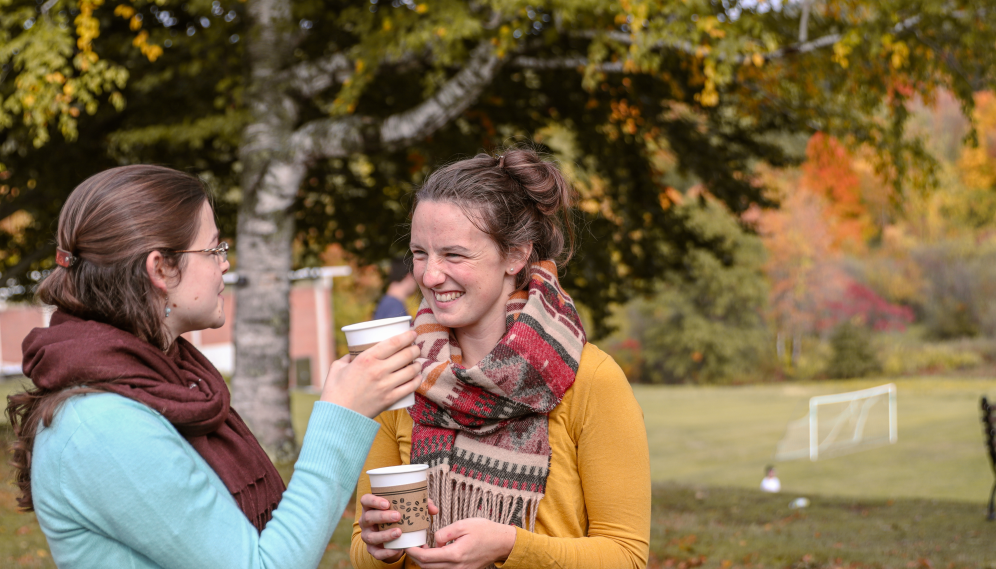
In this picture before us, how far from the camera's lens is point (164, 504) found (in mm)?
1466

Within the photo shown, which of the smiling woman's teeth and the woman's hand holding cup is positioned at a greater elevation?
the smiling woman's teeth

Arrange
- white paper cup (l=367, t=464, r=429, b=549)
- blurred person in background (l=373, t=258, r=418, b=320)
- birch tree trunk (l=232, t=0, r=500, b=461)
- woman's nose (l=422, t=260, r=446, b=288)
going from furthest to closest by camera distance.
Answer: birch tree trunk (l=232, t=0, r=500, b=461)
blurred person in background (l=373, t=258, r=418, b=320)
woman's nose (l=422, t=260, r=446, b=288)
white paper cup (l=367, t=464, r=429, b=549)

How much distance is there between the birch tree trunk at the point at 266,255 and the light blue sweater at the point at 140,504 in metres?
6.87

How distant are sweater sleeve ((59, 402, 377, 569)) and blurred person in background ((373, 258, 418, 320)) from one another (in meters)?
5.45

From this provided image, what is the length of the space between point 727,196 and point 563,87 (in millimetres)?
2711

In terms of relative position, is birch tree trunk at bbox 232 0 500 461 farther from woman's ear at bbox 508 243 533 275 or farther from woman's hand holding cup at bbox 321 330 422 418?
woman's hand holding cup at bbox 321 330 422 418

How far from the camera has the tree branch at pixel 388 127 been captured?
8031 millimetres

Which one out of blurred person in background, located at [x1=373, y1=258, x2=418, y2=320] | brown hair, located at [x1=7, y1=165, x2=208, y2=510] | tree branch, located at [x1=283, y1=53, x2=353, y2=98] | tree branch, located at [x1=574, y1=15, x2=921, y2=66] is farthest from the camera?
tree branch, located at [x1=283, y1=53, x2=353, y2=98]

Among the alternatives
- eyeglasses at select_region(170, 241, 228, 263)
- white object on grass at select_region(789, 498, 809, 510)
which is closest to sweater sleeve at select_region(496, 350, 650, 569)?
eyeglasses at select_region(170, 241, 228, 263)

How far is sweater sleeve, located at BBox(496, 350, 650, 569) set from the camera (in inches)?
76.4

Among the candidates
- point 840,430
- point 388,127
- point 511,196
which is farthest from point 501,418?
point 840,430

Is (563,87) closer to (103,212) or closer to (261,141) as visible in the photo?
(261,141)

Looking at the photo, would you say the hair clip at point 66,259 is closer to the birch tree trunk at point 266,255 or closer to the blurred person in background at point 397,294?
the blurred person in background at point 397,294

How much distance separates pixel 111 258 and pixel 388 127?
684 centimetres
